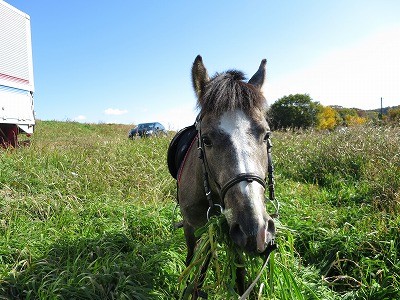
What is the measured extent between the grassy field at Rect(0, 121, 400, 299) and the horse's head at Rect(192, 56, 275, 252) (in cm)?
47

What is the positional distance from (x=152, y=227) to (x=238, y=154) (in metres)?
2.74

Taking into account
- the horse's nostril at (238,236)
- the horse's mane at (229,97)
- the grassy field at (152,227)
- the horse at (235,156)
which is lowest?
the grassy field at (152,227)

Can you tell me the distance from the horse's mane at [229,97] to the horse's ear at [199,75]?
0.76 feet

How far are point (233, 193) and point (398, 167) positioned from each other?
4530mm

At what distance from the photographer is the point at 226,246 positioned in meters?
1.88

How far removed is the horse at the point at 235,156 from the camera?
158 centimetres

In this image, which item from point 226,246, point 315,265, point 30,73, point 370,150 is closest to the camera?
point 226,246

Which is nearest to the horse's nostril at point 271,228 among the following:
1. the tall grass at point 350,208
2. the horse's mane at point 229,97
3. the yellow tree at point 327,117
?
the horse's mane at point 229,97

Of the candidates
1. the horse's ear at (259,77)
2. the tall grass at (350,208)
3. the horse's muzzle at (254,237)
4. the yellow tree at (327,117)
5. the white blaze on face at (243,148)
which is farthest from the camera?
the yellow tree at (327,117)

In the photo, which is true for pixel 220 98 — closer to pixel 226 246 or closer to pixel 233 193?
pixel 233 193

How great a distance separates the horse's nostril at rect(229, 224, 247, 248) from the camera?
1.55 metres

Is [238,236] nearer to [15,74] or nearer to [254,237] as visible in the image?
[254,237]

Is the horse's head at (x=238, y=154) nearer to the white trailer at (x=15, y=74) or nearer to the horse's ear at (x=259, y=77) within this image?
the horse's ear at (x=259, y=77)

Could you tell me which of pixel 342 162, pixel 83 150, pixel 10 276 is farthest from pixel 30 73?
pixel 342 162
